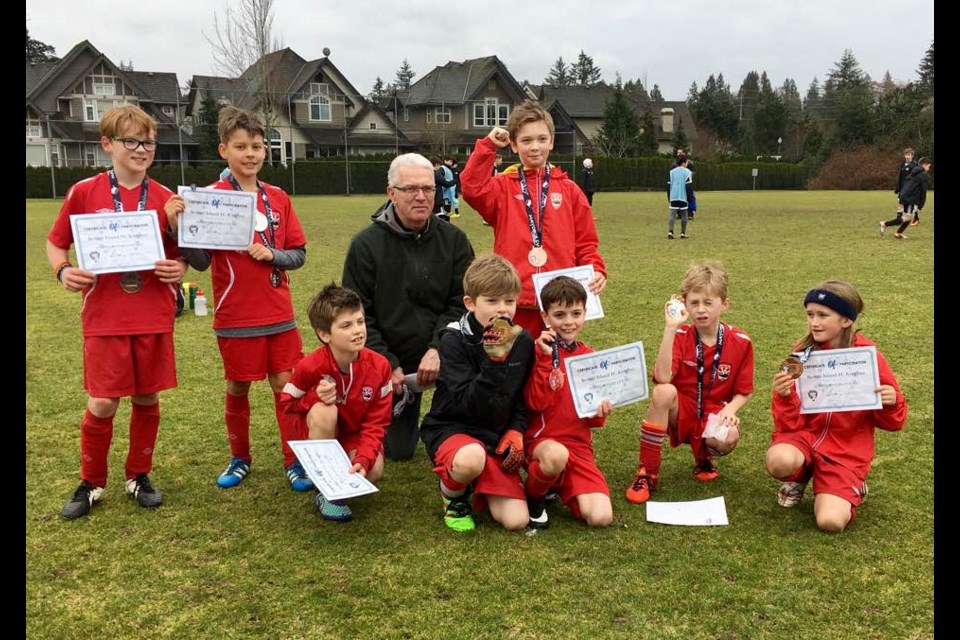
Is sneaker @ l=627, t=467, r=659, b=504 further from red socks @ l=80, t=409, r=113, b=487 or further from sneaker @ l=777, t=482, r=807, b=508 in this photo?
red socks @ l=80, t=409, r=113, b=487

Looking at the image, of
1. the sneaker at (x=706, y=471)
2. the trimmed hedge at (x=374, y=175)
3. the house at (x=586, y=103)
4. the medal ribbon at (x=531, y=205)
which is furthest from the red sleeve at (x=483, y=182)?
the house at (x=586, y=103)

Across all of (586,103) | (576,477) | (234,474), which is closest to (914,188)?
(576,477)

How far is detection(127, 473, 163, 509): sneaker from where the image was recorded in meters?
4.03

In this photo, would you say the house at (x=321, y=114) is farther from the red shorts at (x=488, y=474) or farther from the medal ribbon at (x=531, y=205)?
the red shorts at (x=488, y=474)

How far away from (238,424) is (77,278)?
1275mm

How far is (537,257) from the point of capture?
4.47 metres

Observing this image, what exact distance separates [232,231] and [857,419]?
3.56 meters

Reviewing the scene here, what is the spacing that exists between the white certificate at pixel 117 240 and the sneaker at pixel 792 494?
11.7ft

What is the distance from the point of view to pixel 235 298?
427cm

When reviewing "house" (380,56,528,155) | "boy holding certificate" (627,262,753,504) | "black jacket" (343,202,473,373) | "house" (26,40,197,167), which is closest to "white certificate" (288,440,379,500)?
"black jacket" (343,202,473,373)

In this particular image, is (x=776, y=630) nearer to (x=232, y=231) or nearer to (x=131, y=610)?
(x=131, y=610)

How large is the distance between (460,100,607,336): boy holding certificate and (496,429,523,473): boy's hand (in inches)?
33.7

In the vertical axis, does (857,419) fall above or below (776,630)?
above

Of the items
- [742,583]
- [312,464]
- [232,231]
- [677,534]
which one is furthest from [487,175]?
[742,583]
